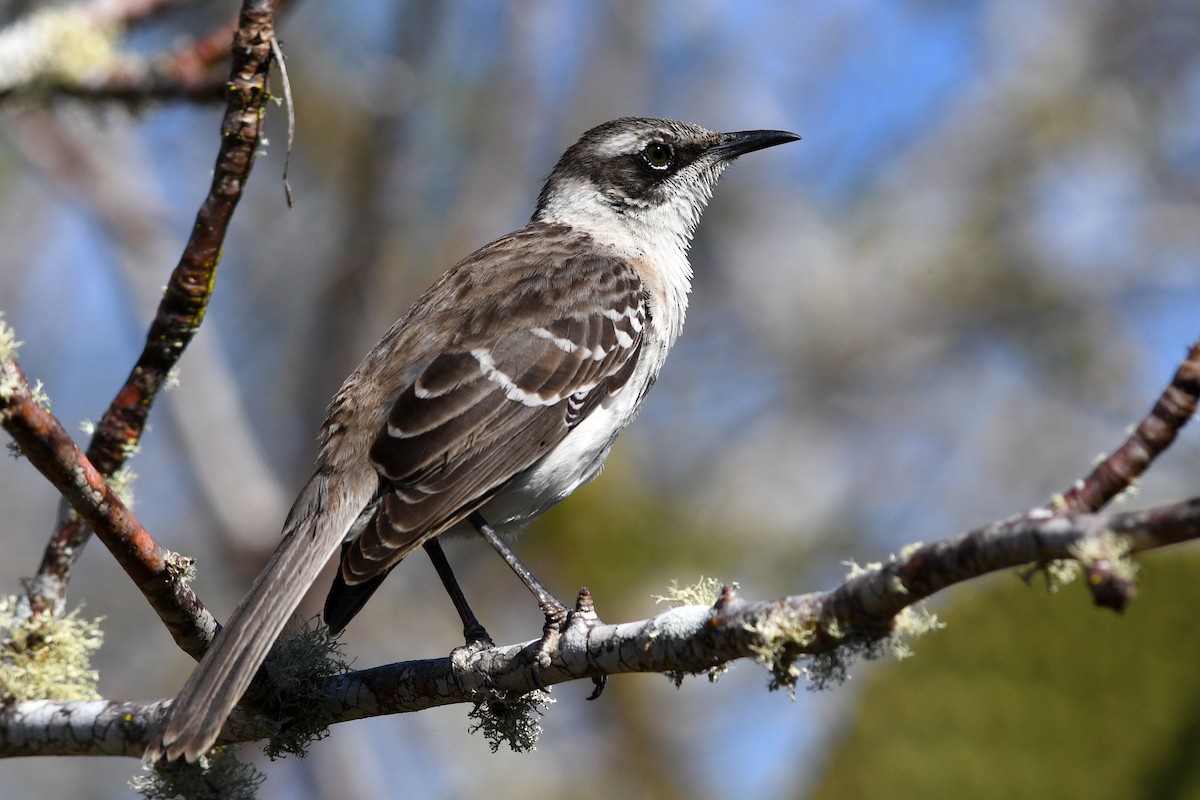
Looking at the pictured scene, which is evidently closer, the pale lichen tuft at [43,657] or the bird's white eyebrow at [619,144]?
the pale lichen tuft at [43,657]

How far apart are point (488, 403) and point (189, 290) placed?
1348 mm

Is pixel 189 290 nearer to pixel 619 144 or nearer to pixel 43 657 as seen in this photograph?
pixel 43 657

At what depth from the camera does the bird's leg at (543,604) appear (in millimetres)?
3586

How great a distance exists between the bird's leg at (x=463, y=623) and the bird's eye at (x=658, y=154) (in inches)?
92.9

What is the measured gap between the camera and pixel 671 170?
648 cm

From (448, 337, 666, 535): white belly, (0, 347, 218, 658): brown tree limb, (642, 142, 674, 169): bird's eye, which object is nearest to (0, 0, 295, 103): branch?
(642, 142, 674, 169): bird's eye

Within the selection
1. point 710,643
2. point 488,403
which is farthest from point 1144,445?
point 488,403

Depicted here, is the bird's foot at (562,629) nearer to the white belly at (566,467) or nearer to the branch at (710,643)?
the branch at (710,643)

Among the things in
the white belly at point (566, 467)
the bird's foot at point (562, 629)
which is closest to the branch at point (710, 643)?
the bird's foot at point (562, 629)

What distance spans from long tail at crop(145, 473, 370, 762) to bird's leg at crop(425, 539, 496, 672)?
0.56 metres

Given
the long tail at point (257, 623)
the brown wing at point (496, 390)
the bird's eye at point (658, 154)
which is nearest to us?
the long tail at point (257, 623)

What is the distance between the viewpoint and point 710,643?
2955 millimetres

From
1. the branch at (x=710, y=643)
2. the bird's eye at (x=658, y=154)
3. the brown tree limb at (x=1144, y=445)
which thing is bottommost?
the brown tree limb at (x=1144, y=445)

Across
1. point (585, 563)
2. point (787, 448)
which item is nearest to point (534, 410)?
point (585, 563)
